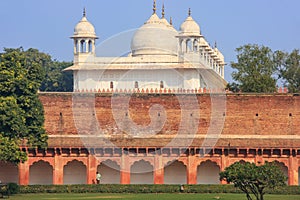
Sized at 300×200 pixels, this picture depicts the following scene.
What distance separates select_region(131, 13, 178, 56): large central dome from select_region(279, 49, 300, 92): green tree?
264 inches

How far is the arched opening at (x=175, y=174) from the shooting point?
4972 cm

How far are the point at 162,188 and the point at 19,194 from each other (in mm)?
5403

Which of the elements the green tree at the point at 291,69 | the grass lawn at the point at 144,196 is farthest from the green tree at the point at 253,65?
the grass lawn at the point at 144,196

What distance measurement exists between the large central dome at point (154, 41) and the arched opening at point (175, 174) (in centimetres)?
972

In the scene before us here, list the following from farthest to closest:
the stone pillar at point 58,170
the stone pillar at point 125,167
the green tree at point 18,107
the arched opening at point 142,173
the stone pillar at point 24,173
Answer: the arched opening at point 142,173, the stone pillar at point 125,167, the stone pillar at point 58,170, the stone pillar at point 24,173, the green tree at point 18,107

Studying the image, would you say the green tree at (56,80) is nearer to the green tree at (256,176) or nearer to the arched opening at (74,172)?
the arched opening at (74,172)

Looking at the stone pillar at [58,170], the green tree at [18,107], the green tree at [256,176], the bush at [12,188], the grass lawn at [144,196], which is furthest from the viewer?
the stone pillar at [58,170]

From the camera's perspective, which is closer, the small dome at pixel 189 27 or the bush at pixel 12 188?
the bush at pixel 12 188

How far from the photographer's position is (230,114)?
50.3 m

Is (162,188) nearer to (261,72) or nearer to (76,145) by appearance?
(76,145)

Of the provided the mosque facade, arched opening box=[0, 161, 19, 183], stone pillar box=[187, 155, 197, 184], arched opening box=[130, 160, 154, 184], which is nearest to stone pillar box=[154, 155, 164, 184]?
the mosque facade

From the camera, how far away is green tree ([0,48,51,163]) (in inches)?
1587

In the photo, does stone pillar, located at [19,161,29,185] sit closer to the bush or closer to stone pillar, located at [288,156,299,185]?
the bush

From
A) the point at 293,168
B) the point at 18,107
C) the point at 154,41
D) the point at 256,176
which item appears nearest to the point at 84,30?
the point at 154,41
